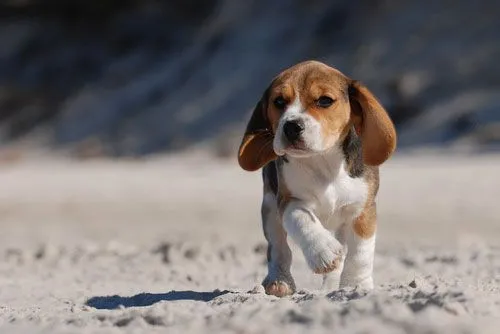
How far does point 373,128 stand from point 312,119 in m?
0.35

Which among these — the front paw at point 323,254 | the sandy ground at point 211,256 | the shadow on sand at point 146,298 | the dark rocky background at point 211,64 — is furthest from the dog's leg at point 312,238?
the dark rocky background at point 211,64

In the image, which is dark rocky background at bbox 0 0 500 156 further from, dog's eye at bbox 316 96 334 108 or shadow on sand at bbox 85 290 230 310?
dog's eye at bbox 316 96 334 108

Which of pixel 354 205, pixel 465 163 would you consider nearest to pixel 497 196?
pixel 465 163

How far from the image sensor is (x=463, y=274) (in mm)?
5848

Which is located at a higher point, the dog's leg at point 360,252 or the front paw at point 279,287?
the dog's leg at point 360,252

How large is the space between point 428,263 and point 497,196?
310cm

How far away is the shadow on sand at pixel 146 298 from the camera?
4.77m

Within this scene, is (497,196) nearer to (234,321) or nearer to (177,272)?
(177,272)

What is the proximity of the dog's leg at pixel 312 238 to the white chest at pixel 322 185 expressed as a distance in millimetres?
53

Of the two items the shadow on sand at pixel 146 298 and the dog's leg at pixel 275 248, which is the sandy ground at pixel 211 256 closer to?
the shadow on sand at pixel 146 298

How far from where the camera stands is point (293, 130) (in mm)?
4094

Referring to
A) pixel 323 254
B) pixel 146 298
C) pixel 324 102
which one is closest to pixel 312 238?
pixel 323 254

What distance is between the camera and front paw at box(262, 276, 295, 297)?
4.51 m

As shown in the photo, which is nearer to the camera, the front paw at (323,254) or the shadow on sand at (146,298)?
the front paw at (323,254)
